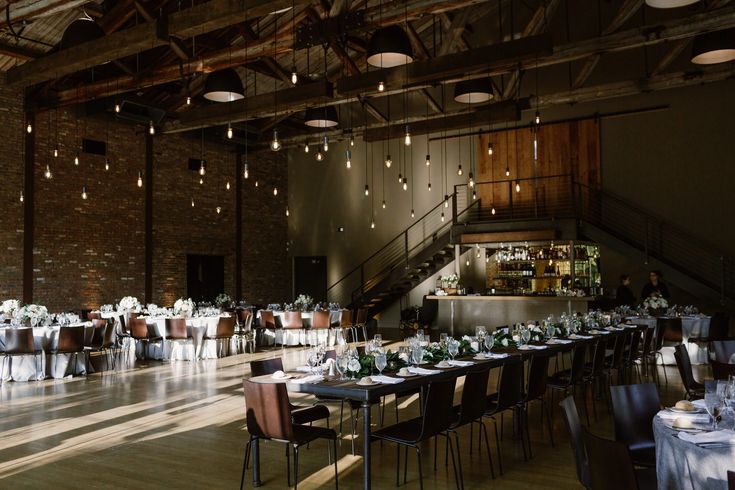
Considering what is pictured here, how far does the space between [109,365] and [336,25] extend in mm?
6803

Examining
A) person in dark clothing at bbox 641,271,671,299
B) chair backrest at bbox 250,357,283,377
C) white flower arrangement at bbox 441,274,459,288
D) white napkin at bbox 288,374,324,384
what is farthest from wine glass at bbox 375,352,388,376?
white flower arrangement at bbox 441,274,459,288

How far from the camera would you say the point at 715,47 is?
28.5ft

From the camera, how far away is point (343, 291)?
777 inches

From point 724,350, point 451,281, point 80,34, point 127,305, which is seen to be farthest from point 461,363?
point 451,281

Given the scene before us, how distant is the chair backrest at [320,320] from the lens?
13812 millimetres

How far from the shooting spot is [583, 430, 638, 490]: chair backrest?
2.85m

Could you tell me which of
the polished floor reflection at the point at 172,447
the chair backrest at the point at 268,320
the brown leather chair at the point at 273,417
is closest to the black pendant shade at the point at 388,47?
the polished floor reflection at the point at 172,447

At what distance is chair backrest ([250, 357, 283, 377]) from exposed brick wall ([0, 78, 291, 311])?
32.7 ft

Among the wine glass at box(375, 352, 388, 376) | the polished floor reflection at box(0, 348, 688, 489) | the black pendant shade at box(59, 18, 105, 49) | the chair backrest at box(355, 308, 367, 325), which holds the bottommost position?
the polished floor reflection at box(0, 348, 688, 489)

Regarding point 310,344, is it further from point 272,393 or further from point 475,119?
point 272,393

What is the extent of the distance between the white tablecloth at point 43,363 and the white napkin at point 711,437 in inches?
362

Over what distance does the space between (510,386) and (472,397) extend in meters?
0.61

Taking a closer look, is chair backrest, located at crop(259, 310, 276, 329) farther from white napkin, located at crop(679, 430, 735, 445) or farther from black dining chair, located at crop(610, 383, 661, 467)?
white napkin, located at crop(679, 430, 735, 445)

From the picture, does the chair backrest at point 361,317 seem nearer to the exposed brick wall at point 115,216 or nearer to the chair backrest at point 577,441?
the exposed brick wall at point 115,216
